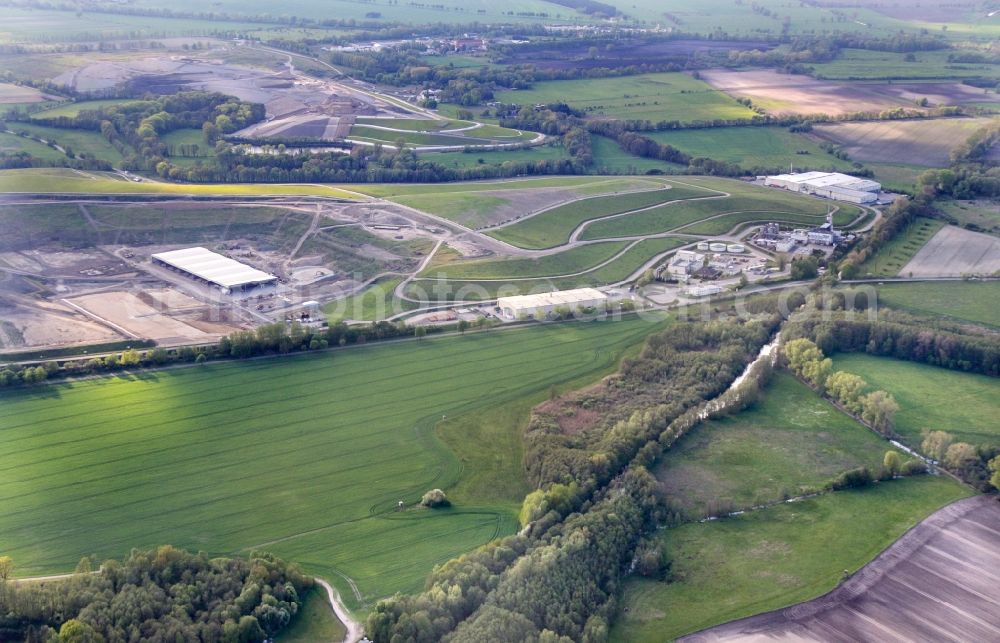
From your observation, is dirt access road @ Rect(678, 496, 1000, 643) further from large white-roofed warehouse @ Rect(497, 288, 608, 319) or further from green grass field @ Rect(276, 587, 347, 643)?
large white-roofed warehouse @ Rect(497, 288, 608, 319)

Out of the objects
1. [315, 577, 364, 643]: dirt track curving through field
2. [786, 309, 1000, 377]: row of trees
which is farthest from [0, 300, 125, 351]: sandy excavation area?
[786, 309, 1000, 377]: row of trees

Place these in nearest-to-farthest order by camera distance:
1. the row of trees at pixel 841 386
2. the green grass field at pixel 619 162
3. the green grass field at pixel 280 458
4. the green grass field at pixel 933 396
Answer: the green grass field at pixel 280 458, the green grass field at pixel 933 396, the row of trees at pixel 841 386, the green grass field at pixel 619 162

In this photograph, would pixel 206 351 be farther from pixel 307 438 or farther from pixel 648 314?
pixel 648 314

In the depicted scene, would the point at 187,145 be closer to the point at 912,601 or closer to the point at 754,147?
A: the point at 754,147

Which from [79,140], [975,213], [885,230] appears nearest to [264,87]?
[79,140]

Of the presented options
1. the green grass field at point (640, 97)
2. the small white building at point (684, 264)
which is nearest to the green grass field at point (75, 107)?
the green grass field at point (640, 97)

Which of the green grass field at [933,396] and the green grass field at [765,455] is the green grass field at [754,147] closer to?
the green grass field at [933,396]
